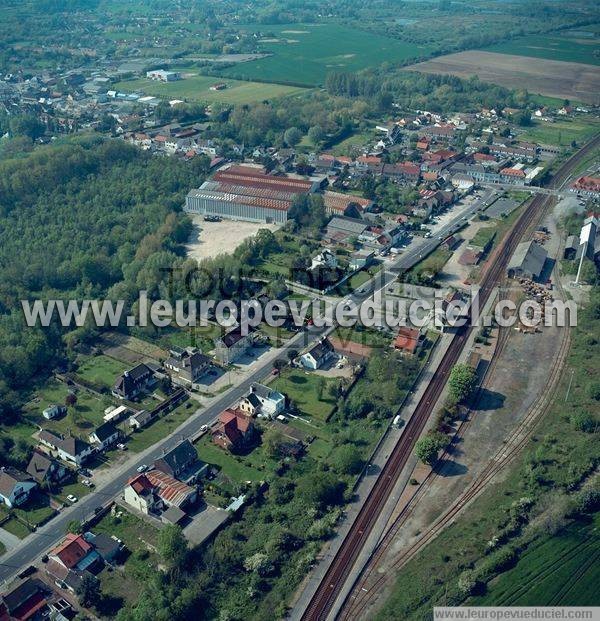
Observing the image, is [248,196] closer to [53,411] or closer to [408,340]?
[408,340]

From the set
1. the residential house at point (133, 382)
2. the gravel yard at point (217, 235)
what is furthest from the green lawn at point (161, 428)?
the gravel yard at point (217, 235)

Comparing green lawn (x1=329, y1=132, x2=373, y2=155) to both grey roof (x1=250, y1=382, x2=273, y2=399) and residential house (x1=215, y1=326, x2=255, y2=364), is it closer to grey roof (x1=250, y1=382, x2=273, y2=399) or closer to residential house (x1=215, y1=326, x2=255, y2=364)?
residential house (x1=215, y1=326, x2=255, y2=364)

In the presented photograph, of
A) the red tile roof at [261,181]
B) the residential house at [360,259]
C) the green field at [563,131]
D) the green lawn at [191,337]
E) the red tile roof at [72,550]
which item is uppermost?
the green field at [563,131]

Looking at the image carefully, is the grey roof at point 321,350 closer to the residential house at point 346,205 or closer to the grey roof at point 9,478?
the grey roof at point 9,478

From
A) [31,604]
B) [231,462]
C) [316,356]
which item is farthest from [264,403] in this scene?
[31,604]

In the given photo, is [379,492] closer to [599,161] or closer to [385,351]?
[385,351]

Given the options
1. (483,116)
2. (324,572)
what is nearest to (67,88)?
(483,116)
